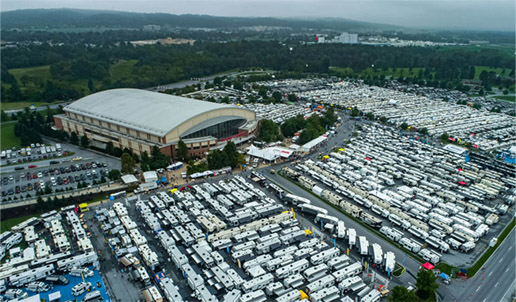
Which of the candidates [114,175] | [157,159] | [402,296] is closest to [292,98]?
[157,159]

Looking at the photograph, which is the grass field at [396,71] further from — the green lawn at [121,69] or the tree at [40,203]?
the tree at [40,203]

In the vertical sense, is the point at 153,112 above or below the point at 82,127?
above

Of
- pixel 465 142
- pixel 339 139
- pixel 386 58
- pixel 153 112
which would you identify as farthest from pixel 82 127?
pixel 386 58

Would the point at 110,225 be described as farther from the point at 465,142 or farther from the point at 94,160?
the point at 465,142

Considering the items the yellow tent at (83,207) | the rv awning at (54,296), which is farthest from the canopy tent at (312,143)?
the rv awning at (54,296)

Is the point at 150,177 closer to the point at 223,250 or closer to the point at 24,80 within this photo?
the point at 223,250

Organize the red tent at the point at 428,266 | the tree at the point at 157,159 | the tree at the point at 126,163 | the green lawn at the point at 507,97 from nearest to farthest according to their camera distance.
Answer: the red tent at the point at 428,266 → the tree at the point at 126,163 → the tree at the point at 157,159 → the green lawn at the point at 507,97
